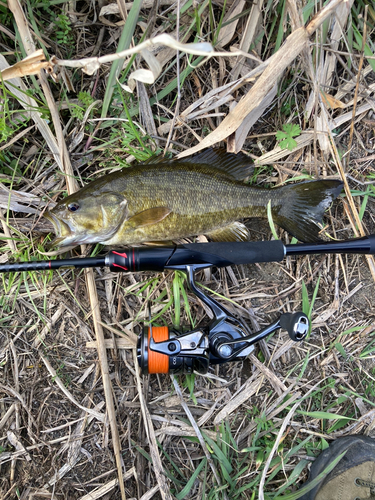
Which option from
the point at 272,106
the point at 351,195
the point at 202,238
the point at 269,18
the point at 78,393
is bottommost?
the point at 78,393

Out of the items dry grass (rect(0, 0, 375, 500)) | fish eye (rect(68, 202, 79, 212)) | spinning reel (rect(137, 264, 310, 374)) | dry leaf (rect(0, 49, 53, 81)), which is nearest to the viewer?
dry leaf (rect(0, 49, 53, 81))

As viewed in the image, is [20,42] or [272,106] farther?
[272,106]

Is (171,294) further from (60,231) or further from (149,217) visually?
(60,231)

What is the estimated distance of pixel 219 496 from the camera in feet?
9.49

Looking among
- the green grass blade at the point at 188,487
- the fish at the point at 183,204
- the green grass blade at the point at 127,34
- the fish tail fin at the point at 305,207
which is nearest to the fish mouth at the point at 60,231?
the fish at the point at 183,204

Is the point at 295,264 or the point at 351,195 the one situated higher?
the point at 351,195

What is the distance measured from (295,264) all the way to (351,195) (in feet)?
2.49

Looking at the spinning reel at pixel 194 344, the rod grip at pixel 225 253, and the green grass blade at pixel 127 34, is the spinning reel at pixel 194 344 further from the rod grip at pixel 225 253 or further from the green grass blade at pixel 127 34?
the green grass blade at pixel 127 34

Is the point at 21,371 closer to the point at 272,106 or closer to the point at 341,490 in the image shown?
the point at 341,490

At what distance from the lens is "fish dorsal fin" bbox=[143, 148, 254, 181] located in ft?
9.67

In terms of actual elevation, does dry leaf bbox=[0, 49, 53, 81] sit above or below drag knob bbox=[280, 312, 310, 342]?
above

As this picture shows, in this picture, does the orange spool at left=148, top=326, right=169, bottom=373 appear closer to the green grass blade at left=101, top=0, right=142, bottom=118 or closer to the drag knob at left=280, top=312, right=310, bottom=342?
the drag knob at left=280, top=312, right=310, bottom=342

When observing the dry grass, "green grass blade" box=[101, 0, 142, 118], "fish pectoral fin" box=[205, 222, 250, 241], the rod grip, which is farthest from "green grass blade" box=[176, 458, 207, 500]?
"green grass blade" box=[101, 0, 142, 118]

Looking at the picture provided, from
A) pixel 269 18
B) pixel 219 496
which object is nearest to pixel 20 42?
pixel 269 18
